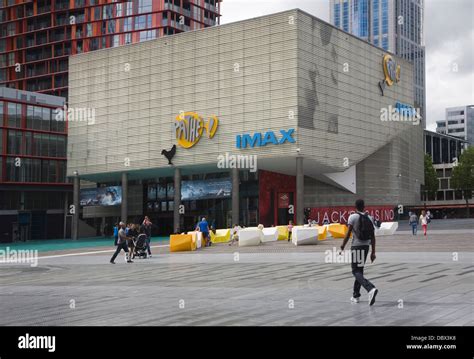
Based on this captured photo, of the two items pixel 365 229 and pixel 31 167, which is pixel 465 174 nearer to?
pixel 31 167

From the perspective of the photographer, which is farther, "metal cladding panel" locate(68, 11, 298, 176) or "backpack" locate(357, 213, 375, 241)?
"metal cladding panel" locate(68, 11, 298, 176)

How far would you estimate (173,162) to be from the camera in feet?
228

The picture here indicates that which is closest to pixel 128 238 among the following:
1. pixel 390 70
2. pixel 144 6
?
pixel 390 70

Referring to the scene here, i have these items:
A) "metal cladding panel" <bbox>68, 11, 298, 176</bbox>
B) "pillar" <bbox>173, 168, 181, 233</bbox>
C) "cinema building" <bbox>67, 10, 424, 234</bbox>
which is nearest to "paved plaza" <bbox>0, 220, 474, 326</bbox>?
"cinema building" <bbox>67, 10, 424, 234</bbox>

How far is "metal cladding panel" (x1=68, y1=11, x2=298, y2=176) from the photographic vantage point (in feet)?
206

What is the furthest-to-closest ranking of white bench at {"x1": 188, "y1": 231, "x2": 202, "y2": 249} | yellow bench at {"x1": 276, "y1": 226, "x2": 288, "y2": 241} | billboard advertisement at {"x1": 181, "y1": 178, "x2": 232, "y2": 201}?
billboard advertisement at {"x1": 181, "y1": 178, "x2": 232, "y2": 201} → yellow bench at {"x1": 276, "y1": 226, "x2": 288, "y2": 241} → white bench at {"x1": 188, "y1": 231, "x2": 202, "y2": 249}

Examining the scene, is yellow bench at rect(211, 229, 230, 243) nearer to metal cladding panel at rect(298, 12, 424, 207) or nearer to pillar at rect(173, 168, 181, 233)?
metal cladding panel at rect(298, 12, 424, 207)

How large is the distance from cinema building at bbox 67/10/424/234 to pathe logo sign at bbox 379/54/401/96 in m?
0.22

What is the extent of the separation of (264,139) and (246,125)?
3.02m

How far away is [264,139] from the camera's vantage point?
62.6 m

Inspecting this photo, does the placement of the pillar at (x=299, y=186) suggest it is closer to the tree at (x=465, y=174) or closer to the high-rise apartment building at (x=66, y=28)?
the high-rise apartment building at (x=66, y=28)

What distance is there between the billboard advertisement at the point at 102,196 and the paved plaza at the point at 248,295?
56015mm
